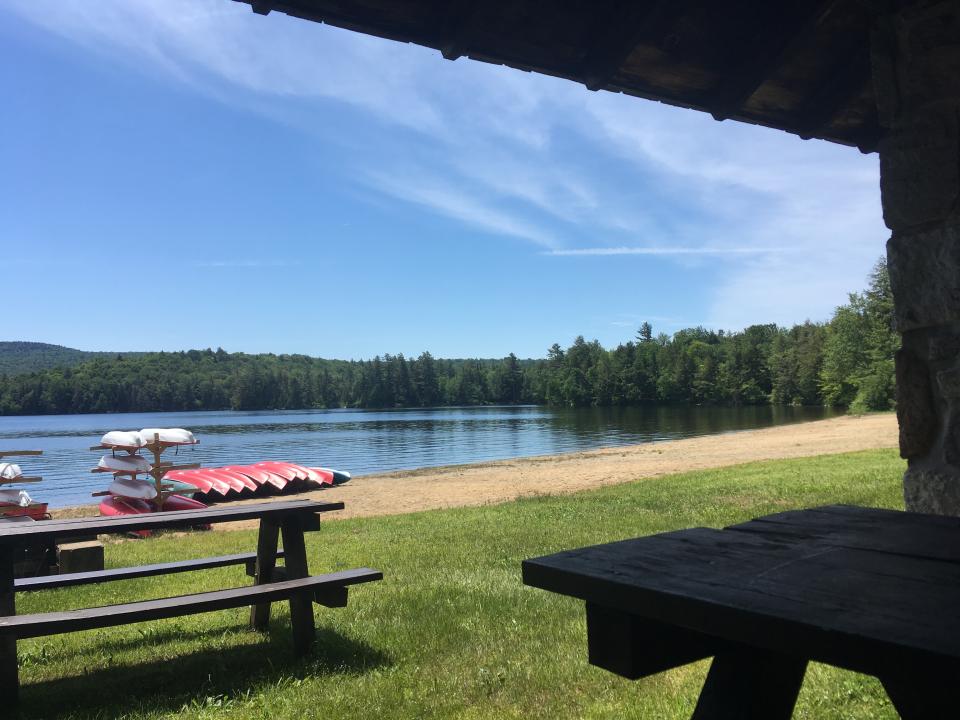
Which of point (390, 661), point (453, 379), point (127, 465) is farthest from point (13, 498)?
point (453, 379)

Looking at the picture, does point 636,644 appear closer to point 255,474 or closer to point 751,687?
point 751,687

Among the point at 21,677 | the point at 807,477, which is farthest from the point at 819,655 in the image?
the point at 807,477

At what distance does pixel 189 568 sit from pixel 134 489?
458 inches

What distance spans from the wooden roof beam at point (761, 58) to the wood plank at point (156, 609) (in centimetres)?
321

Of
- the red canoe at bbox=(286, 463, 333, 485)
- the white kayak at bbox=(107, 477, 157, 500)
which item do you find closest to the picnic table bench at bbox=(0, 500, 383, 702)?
the white kayak at bbox=(107, 477, 157, 500)

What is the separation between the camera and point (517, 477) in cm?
2236

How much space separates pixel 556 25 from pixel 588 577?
233cm

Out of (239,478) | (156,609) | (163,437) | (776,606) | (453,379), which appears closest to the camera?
(776,606)

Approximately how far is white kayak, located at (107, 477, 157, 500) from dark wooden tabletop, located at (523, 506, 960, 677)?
51.1ft

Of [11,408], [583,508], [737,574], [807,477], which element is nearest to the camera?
[737,574]

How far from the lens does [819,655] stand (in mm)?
1017

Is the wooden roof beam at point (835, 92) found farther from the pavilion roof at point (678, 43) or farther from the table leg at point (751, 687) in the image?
the table leg at point (751, 687)

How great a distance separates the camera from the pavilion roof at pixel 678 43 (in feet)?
8.83

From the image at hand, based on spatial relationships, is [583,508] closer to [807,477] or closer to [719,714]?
[807,477]
